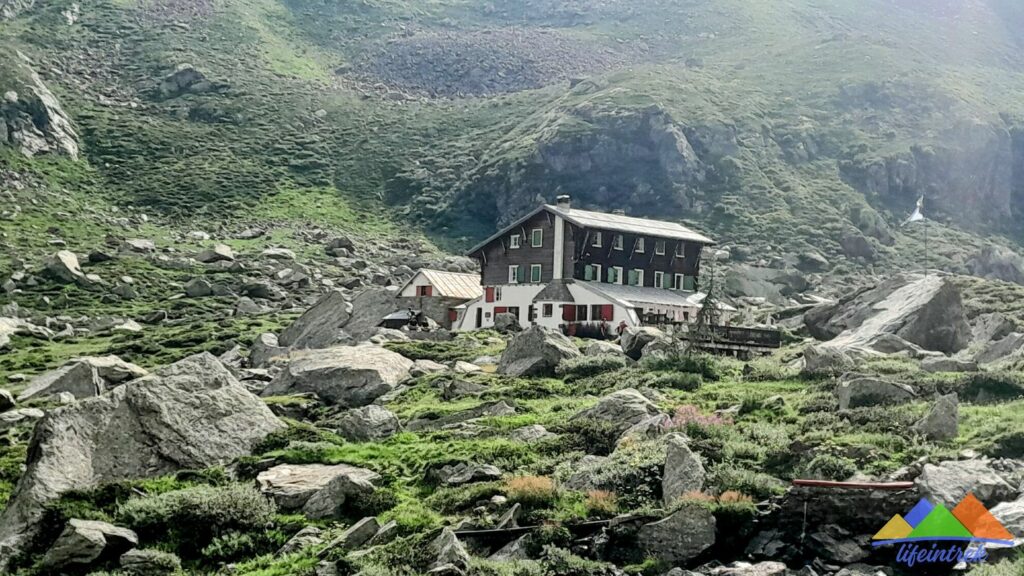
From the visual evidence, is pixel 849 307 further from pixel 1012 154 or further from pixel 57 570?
pixel 1012 154

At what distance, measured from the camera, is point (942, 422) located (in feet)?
83.6

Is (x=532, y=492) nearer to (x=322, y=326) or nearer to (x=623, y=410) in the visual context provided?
(x=623, y=410)

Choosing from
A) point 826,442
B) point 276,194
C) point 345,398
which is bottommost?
point 276,194

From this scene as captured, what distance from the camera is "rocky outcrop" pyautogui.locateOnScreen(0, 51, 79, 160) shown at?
138625mm

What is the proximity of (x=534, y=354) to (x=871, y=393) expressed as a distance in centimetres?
1698

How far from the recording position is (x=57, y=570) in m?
22.8

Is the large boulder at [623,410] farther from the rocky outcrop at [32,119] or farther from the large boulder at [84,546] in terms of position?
the rocky outcrop at [32,119]

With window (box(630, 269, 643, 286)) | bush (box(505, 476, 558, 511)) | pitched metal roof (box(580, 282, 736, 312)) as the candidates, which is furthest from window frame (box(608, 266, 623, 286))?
bush (box(505, 476, 558, 511))

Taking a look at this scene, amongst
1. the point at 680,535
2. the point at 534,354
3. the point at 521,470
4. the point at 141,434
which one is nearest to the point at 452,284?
the point at 534,354

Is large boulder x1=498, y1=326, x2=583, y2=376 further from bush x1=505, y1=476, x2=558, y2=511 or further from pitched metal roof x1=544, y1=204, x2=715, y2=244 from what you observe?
pitched metal roof x1=544, y1=204, x2=715, y2=244

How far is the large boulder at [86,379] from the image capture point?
46094 millimetres

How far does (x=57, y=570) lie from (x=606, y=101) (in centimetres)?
14147

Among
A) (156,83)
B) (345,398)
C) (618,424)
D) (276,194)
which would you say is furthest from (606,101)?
(618,424)

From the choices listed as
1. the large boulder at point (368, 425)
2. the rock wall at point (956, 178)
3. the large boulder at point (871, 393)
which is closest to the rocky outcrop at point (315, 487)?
the large boulder at point (368, 425)
